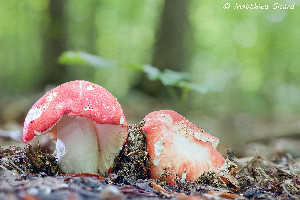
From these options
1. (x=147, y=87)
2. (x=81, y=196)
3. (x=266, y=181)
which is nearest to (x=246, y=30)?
(x=147, y=87)

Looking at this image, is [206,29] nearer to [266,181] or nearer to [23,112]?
[23,112]

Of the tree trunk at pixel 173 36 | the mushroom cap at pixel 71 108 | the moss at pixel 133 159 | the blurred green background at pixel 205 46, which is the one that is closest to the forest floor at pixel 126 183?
the moss at pixel 133 159

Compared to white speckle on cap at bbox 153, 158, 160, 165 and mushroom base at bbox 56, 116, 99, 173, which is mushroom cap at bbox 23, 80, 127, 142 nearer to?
mushroom base at bbox 56, 116, 99, 173

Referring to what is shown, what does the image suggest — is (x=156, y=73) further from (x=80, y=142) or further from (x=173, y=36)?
(x=173, y=36)

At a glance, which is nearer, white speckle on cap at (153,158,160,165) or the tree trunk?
white speckle on cap at (153,158,160,165)

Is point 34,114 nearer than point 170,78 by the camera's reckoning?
Yes

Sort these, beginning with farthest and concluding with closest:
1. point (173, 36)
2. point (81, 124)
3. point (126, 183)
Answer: point (173, 36) < point (81, 124) < point (126, 183)

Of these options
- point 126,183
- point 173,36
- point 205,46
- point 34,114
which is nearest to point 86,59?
point 34,114

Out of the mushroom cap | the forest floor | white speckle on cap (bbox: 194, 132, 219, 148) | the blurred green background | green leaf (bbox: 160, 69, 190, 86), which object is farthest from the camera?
the blurred green background

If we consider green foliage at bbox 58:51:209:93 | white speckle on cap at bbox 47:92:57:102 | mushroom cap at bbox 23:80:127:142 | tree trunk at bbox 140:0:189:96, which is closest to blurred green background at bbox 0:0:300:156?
tree trunk at bbox 140:0:189:96
